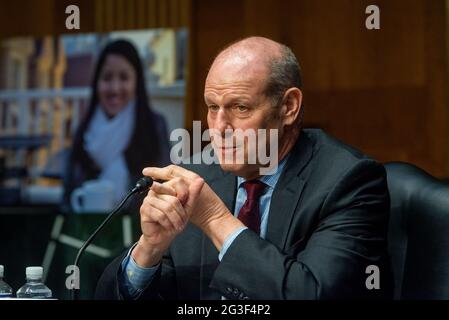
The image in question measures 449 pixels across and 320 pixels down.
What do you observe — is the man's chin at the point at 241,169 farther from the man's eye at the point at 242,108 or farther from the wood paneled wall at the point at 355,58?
the wood paneled wall at the point at 355,58

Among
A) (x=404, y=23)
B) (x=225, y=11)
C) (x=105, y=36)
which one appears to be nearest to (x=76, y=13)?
(x=105, y=36)

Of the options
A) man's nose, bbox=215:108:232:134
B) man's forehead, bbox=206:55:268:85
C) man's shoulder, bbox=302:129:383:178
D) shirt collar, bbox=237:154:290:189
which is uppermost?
man's forehead, bbox=206:55:268:85

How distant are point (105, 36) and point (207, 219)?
3.30 meters

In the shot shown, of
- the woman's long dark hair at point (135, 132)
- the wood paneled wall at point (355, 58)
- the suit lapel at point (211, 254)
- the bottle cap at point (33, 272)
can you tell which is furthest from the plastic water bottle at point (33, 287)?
the wood paneled wall at point (355, 58)

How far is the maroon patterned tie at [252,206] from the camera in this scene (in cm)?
174

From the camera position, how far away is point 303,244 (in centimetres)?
167

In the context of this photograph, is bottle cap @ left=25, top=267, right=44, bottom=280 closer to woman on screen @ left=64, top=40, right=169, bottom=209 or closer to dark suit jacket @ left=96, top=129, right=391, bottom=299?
dark suit jacket @ left=96, top=129, right=391, bottom=299

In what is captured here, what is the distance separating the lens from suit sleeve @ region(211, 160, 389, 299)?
1.50 metres

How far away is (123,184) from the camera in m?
4.43

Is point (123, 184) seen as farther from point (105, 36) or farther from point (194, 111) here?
point (105, 36)

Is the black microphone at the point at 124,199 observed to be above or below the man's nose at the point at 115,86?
below

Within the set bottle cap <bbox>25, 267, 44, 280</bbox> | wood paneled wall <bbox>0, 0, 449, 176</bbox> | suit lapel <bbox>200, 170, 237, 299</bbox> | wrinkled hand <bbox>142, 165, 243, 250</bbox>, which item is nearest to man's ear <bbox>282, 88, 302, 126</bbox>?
suit lapel <bbox>200, 170, 237, 299</bbox>

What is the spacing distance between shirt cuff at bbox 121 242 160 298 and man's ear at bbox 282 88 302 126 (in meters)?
0.46

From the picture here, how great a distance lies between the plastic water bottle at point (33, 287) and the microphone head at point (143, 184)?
1.16 ft
